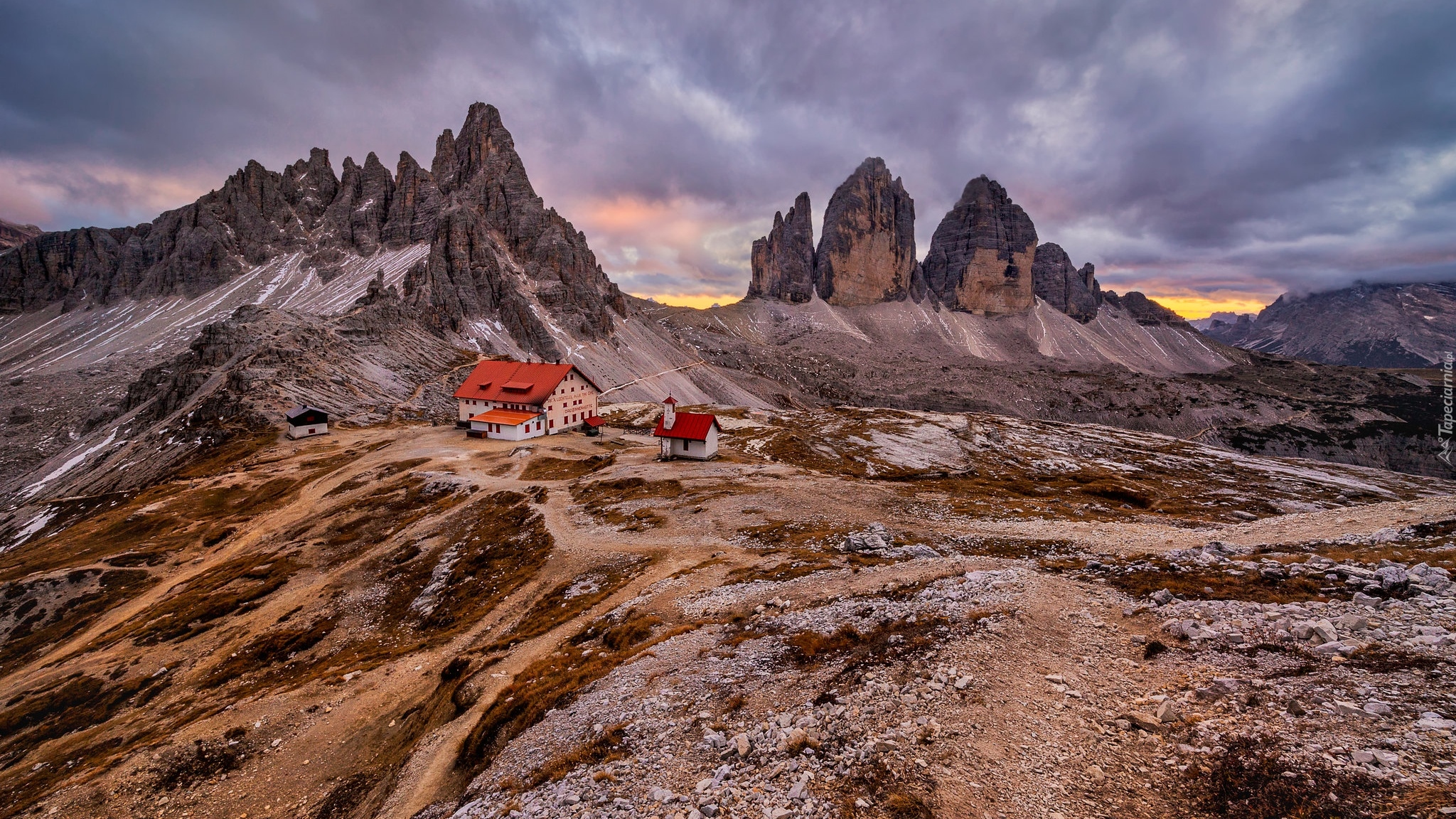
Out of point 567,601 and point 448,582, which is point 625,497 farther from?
point 567,601

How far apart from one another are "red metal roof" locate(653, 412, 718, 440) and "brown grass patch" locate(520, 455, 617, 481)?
763cm

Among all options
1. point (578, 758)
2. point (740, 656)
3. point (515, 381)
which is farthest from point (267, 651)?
point (515, 381)

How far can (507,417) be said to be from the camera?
266ft

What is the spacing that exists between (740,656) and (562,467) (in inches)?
1959

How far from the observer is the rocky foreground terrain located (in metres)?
11.4

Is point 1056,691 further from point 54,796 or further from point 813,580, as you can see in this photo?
point 54,796

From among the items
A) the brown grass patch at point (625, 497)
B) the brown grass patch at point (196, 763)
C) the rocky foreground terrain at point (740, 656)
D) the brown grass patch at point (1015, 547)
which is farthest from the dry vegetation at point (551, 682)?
the brown grass patch at point (1015, 547)

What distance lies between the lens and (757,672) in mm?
17641

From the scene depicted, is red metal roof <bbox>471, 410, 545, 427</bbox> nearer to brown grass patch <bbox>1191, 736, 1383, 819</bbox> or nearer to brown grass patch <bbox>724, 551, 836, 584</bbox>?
brown grass patch <bbox>724, 551, 836, 584</bbox>

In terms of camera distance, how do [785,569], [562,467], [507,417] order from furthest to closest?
[507,417], [562,467], [785,569]

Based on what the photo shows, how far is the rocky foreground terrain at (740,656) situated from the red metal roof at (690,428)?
39.9 ft

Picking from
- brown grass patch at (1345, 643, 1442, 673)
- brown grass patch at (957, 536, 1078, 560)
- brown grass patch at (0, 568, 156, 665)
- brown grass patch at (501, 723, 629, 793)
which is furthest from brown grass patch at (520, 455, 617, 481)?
brown grass patch at (1345, 643, 1442, 673)

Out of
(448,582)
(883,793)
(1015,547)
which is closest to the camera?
(883,793)

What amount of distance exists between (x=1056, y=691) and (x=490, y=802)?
51.2ft
